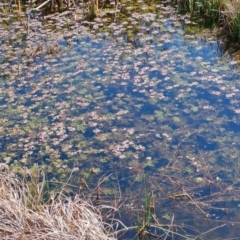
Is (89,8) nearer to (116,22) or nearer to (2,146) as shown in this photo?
(116,22)

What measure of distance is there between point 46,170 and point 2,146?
0.60 m

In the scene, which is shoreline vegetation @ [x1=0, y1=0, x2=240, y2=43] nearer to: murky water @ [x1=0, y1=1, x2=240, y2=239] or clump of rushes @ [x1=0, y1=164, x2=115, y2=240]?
murky water @ [x1=0, y1=1, x2=240, y2=239]

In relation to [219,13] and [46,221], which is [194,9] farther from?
[46,221]

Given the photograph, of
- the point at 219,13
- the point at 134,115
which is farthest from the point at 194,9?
the point at 134,115

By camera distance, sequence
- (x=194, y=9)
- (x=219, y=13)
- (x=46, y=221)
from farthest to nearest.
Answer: (x=194, y=9), (x=219, y=13), (x=46, y=221)

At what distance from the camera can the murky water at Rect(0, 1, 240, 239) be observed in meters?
3.34

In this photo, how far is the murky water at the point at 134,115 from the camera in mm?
3344

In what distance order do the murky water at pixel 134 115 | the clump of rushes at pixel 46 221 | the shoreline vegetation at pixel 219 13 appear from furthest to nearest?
the shoreline vegetation at pixel 219 13 < the murky water at pixel 134 115 < the clump of rushes at pixel 46 221

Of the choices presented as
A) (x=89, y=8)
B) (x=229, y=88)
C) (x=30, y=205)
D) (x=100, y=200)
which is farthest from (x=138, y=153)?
(x=89, y=8)

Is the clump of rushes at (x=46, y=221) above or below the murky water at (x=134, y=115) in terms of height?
above

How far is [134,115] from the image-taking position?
4.31m

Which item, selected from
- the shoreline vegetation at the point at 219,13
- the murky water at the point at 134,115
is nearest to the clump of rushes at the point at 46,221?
the murky water at the point at 134,115

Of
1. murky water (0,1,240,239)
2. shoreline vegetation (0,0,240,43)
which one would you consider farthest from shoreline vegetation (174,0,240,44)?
murky water (0,1,240,239)

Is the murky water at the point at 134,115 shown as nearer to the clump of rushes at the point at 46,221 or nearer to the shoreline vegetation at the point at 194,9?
the shoreline vegetation at the point at 194,9
